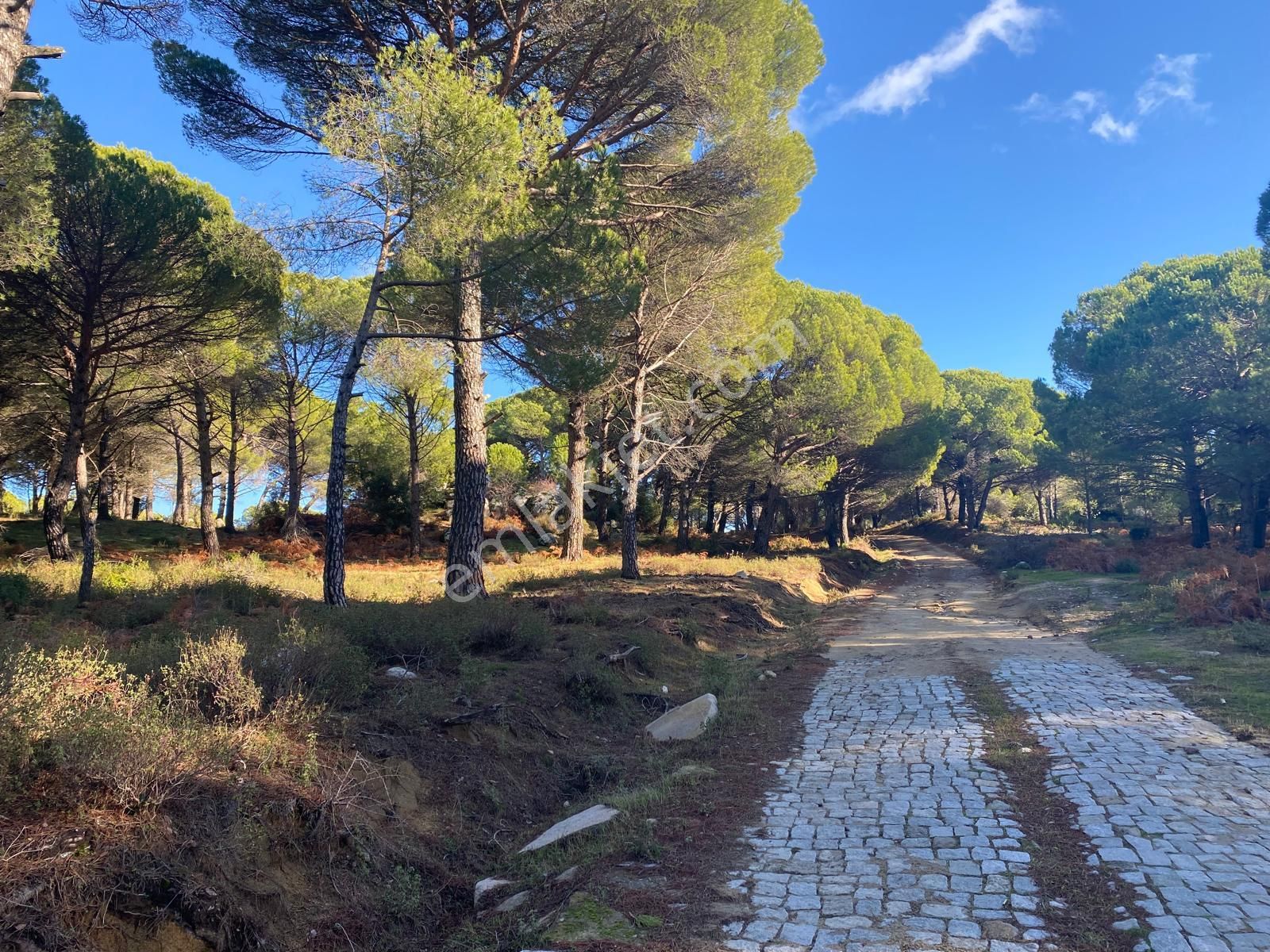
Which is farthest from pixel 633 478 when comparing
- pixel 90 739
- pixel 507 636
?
pixel 90 739

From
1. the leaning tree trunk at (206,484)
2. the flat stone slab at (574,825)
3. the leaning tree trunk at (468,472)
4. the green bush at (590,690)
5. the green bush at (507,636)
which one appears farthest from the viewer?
the leaning tree trunk at (206,484)

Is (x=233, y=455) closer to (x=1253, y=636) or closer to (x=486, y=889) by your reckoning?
(x=486, y=889)

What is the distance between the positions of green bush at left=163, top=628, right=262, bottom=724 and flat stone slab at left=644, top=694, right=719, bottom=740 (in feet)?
12.6

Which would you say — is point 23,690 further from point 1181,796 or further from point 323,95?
point 323,95

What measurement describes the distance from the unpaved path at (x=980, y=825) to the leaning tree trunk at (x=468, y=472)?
5892 millimetres

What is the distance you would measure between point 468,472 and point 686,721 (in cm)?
635

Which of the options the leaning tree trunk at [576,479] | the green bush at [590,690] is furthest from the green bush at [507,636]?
the leaning tree trunk at [576,479]

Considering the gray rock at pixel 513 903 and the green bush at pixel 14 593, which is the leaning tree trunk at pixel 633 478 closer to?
the green bush at pixel 14 593

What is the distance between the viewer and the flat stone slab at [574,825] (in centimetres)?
465

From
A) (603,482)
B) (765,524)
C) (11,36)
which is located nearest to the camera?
(11,36)

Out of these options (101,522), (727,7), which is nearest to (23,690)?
(727,7)

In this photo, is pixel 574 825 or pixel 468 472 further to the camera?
pixel 468 472

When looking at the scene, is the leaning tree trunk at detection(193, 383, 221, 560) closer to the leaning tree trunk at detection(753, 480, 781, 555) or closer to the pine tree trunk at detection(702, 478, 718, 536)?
the pine tree trunk at detection(702, 478, 718, 536)

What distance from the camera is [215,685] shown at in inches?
188
